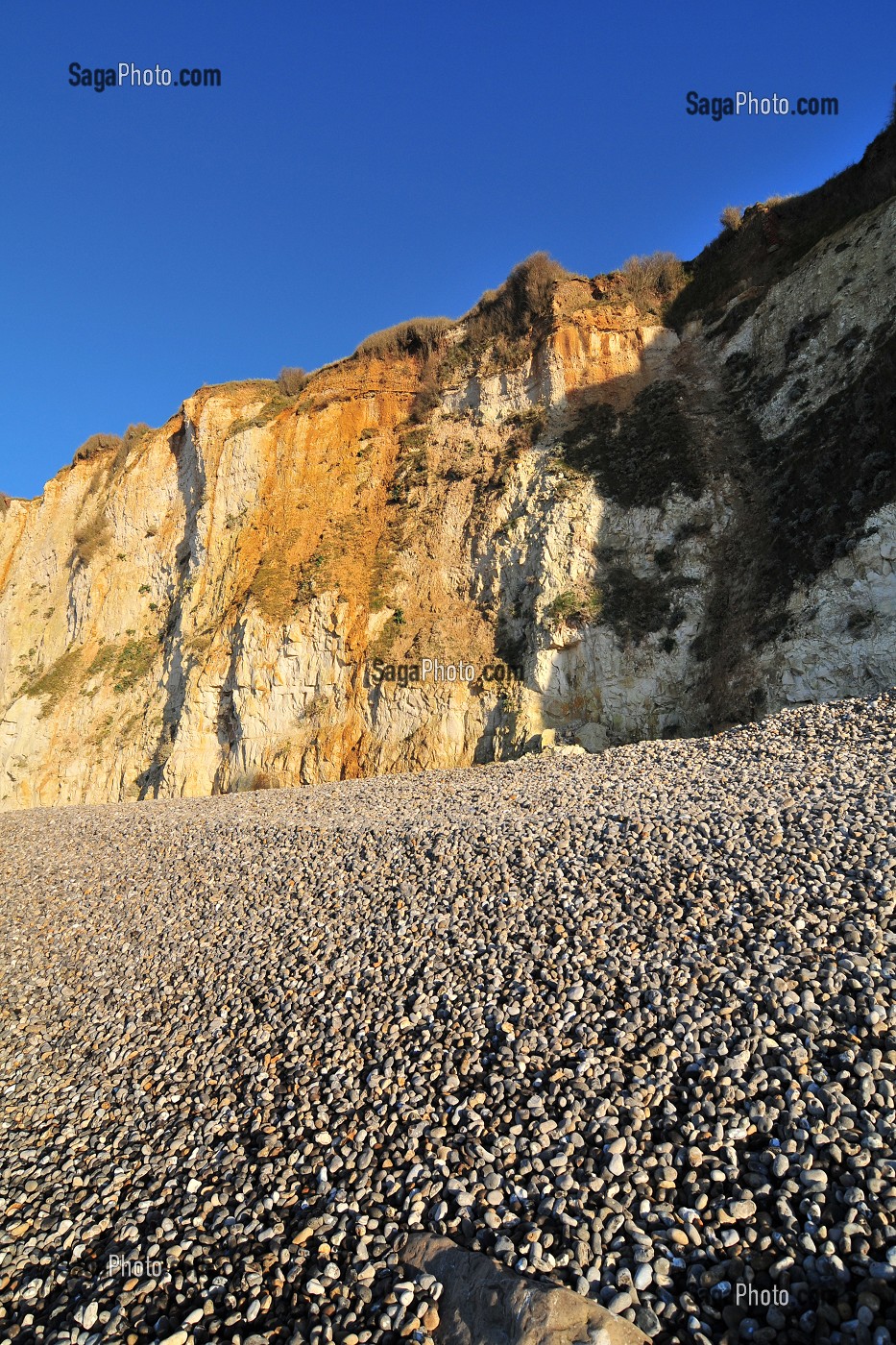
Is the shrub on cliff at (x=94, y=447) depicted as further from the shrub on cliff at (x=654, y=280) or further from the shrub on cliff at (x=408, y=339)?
the shrub on cliff at (x=654, y=280)

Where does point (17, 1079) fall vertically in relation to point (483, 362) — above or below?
below

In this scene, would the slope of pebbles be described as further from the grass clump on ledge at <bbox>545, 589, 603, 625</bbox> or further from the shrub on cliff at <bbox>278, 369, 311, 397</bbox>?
the shrub on cliff at <bbox>278, 369, 311, 397</bbox>

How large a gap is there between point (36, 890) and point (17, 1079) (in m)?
6.69

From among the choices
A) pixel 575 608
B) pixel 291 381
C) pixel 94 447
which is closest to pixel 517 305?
pixel 291 381

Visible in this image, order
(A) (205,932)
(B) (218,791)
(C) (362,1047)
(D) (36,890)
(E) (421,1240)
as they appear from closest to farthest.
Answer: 1. (E) (421,1240)
2. (C) (362,1047)
3. (A) (205,932)
4. (D) (36,890)
5. (B) (218,791)

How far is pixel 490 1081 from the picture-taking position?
16.7 ft

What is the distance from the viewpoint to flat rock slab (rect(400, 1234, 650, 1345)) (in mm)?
3133

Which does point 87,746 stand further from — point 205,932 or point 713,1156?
point 713,1156

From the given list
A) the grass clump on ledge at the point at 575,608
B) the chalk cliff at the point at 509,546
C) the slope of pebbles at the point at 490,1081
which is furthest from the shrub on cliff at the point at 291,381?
the slope of pebbles at the point at 490,1081

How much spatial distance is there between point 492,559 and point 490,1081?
812 inches

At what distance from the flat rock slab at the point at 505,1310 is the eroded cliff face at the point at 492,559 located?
1512cm

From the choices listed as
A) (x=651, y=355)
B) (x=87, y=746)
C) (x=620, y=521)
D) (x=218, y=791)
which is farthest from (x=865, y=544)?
(x=87, y=746)

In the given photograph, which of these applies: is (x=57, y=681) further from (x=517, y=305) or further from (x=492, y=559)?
(x=517, y=305)

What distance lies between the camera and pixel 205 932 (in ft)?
30.0
